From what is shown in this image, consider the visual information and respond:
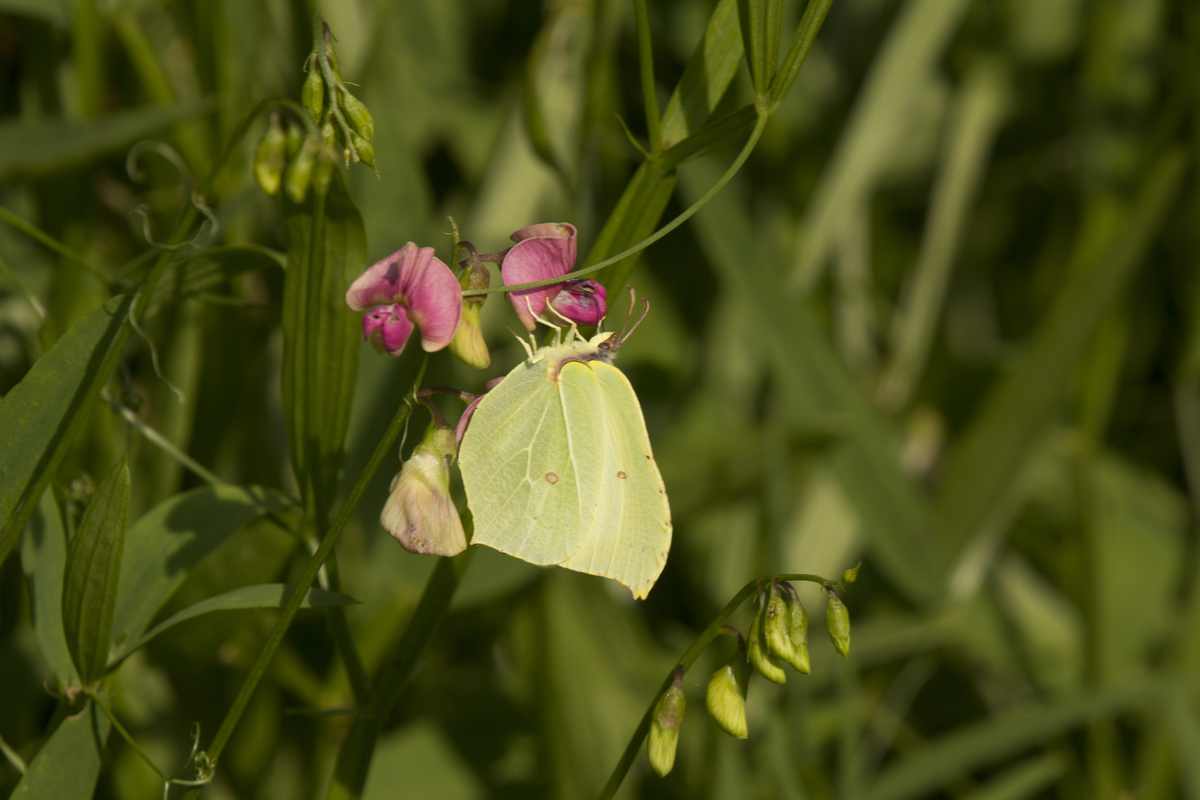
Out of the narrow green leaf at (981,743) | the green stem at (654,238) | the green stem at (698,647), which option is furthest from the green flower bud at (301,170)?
the narrow green leaf at (981,743)

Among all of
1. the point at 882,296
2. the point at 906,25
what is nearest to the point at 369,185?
the point at 906,25

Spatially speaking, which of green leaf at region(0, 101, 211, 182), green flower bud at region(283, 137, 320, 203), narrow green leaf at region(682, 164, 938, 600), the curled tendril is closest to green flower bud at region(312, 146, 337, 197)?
green flower bud at region(283, 137, 320, 203)

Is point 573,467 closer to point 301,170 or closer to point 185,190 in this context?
point 301,170

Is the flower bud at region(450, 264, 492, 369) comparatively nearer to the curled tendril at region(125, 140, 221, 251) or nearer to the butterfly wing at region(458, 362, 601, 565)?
the butterfly wing at region(458, 362, 601, 565)

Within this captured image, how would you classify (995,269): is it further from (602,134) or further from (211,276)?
(211,276)

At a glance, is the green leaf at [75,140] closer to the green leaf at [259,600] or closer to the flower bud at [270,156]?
the flower bud at [270,156]

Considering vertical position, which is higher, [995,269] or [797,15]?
[797,15]
